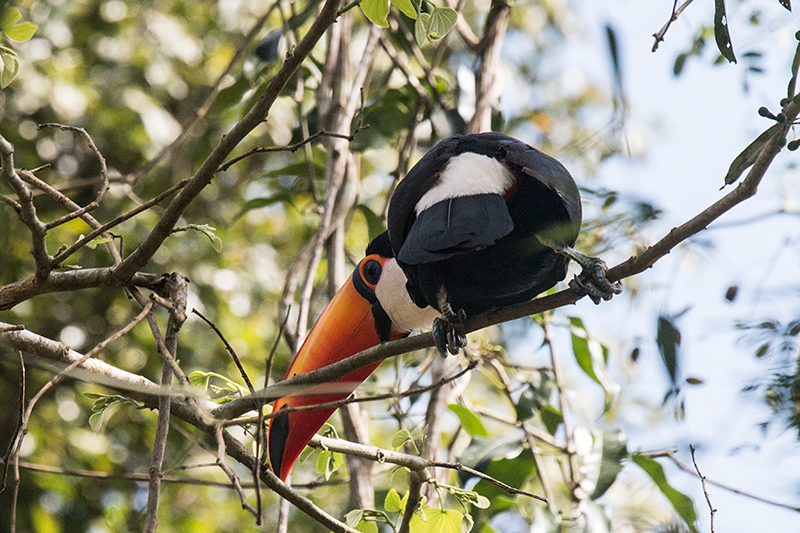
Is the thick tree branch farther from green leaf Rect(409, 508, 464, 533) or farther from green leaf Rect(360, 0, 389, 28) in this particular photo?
green leaf Rect(360, 0, 389, 28)

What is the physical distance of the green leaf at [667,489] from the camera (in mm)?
1881

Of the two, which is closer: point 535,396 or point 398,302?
point 398,302

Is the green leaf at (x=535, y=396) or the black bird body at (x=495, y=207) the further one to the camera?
the green leaf at (x=535, y=396)

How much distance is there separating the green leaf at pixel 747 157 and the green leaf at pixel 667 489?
0.91 m

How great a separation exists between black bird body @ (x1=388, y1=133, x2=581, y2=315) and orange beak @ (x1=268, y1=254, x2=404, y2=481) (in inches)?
8.3

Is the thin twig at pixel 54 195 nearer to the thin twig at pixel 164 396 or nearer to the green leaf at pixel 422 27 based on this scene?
the thin twig at pixel 164 396

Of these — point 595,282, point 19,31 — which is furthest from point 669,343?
point 19,31

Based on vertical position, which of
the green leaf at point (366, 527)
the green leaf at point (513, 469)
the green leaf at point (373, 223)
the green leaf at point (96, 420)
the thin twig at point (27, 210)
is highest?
the green leaf at point (373, 223)

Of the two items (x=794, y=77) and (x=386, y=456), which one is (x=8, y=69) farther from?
(x=794, y=77)

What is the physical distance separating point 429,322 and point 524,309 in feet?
2.17

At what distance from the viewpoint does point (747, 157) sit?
1.35 meters

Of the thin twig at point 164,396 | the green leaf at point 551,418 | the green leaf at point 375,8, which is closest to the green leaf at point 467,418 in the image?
the green leaf at point 551,418

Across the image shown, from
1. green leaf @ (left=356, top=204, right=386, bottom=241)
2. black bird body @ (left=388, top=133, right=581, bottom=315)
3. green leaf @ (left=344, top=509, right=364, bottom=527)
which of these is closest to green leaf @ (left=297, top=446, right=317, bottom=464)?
green leaf @ (left=344, top=509, right=364, bottom=527)

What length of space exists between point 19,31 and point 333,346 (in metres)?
1.08
